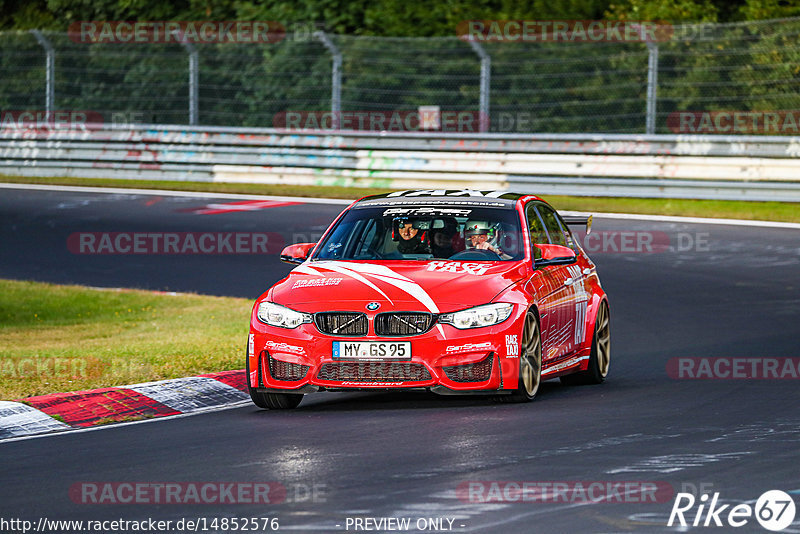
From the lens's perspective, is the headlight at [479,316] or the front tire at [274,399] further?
the front tire at [274,399]

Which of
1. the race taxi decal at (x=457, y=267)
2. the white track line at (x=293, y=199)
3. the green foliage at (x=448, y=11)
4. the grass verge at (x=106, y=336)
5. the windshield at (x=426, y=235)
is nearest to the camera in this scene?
the race taxi decal at (x=457, y=267)

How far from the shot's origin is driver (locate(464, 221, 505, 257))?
35.4 feet

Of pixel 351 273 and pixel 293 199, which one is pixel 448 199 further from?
pixel 293 199

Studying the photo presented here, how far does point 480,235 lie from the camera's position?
10852mm

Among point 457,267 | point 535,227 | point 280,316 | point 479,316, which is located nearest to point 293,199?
point 535,227

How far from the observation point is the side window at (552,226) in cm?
1167

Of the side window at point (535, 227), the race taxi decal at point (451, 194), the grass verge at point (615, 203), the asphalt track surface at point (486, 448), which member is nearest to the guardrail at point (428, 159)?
the grass verge at point (615, 203)

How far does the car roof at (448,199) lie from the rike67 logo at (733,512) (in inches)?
178

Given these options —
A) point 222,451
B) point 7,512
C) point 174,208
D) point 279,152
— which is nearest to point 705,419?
point 222,451

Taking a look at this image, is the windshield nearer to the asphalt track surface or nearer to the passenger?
the passenger

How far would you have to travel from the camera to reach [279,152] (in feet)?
93.2

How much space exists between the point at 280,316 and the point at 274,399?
2.11 ft

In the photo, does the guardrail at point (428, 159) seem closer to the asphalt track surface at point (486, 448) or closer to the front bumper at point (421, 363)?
the asphalt track surface at point (486, 448)

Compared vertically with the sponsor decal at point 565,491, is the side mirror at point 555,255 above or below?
above
